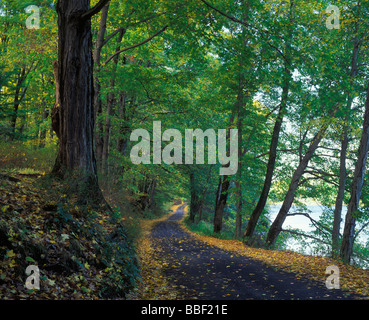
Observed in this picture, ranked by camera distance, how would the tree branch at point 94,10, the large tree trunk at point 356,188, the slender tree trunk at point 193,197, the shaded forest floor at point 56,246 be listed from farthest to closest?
the slender tree trunk at point 193,197 → the large tree trunk at point 356,188 → the tree branch at point 94,10 → the shaded forest floor at point 56,246

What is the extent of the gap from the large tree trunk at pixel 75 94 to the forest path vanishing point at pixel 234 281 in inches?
121

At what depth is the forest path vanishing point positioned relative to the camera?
571 cm

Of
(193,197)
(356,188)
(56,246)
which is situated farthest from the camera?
(193,197)

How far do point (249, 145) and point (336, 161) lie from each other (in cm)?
483

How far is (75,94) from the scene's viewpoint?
763cm

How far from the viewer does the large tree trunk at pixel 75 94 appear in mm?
7402

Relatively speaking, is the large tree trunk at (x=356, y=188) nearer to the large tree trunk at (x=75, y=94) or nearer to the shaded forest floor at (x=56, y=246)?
the shaded forest floor at (x=56, y=246)

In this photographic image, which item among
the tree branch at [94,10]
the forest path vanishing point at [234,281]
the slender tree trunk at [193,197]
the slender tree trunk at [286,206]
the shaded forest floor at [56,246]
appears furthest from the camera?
the slender tree trunk at [193,197]

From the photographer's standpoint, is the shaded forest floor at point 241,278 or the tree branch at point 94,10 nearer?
the shaded forest floor at point 241,278

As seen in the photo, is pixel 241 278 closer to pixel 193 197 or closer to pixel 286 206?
pixel 286 206

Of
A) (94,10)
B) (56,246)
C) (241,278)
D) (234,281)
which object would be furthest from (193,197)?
(56,246)

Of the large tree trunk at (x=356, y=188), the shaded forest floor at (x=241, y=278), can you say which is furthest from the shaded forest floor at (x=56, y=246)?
the large tree trunk at (x=356, y=188)

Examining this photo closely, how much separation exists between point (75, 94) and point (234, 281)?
228 inches

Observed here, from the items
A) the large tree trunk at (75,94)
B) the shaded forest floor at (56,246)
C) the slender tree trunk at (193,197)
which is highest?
the large tree trunk at (75,94)
